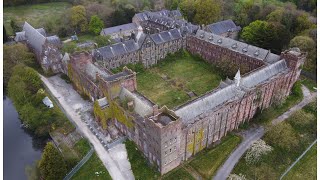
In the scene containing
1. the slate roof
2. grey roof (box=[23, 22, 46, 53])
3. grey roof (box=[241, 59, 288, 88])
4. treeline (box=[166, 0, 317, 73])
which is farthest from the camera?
treeline (box=[166, 0, 317, 73])

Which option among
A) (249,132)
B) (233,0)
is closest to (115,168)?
(249,132)

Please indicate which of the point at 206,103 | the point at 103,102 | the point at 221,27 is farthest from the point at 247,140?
the point at 221,27

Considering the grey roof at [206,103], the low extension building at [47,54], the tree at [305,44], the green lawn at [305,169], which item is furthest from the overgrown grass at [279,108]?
the low extension building at [47,54]

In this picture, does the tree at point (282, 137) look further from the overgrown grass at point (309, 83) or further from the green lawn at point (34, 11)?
the green lawn at point (34, 11)

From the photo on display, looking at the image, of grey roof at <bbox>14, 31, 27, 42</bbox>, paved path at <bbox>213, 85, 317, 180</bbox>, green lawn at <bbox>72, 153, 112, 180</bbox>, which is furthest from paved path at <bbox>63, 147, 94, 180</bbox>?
grey roof at <bbox>14, 31, 27, 42</bbox>

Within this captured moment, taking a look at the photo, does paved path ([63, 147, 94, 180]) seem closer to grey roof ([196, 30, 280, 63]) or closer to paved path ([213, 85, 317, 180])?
paved path ([213, 85, 317, 180])

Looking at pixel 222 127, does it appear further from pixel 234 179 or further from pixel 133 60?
pixel 133 60

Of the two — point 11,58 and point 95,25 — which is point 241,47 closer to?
point 95,25
